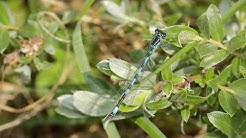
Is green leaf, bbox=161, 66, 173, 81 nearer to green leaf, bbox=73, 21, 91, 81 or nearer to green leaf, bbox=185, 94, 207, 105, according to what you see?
green leaf, bbox=185, 94, 207, 105

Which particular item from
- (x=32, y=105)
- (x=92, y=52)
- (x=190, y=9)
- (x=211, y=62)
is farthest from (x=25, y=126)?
(x=211, y=62)

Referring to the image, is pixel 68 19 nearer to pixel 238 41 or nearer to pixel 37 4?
pixel 37 4

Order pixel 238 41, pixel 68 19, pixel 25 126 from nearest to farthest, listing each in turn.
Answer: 1. pixel 238 41
2. pixel 68 19
3. pixel 25 126

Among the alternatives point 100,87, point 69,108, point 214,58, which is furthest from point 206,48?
point 69,108

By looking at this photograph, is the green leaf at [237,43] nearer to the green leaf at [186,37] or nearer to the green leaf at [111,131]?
the green leaf at [186,37]

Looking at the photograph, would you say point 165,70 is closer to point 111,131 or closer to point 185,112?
point 185,112

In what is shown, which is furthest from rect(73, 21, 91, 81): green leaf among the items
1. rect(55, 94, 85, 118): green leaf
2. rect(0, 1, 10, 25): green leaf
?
rect(0, 1, 10, 25): green leaf
